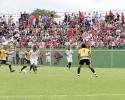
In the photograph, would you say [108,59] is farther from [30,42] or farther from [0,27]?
[0,27]

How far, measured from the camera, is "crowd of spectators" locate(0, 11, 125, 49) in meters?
48.6

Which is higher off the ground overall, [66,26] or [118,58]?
[66,26]

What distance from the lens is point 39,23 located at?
183 ft

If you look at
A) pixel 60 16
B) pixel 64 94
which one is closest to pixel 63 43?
pixel 60 16

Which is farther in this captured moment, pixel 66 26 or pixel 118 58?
pixel 66 26

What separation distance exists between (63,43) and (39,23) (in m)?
6.37

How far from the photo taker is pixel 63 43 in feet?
167

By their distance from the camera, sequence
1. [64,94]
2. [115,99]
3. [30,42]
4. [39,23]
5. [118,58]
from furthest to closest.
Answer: [39,23] < [30,42] < [118,58] < [64,94] < [115,99]

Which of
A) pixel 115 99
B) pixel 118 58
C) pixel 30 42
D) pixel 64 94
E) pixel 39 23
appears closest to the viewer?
pixel 115 99

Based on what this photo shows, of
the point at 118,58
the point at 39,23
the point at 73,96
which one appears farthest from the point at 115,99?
the point at 39,23

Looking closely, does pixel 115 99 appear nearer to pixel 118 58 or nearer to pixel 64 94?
pixel 64 94

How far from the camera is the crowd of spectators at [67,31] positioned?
48.6 m

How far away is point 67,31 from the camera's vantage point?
52.8 metres

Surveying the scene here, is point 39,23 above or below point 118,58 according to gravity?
above
